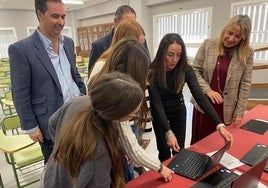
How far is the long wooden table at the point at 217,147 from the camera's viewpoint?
98 centimetres

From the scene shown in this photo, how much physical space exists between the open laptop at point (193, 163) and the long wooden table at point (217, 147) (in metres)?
0.04

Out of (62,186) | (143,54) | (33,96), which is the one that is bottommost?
(62,186)

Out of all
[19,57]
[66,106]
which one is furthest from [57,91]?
[66,106]

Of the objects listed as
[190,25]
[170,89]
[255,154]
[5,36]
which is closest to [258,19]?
[190,25]

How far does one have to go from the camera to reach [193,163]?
112 cm

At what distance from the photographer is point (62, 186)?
84 cm

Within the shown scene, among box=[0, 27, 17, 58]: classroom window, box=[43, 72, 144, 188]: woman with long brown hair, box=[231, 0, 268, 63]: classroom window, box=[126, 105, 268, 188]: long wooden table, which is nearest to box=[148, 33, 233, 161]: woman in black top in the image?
box=[126, 105, 268, 188]: long wooden table

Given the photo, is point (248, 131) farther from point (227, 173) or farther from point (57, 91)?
point (57, 91)

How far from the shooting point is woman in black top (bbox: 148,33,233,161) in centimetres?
138

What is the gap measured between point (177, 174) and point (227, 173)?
0.25 metres

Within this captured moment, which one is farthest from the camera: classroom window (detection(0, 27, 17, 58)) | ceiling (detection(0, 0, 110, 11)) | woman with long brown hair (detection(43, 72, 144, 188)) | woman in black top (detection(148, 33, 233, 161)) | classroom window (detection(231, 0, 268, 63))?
classroom window (detection(0, 27, 17, 58))

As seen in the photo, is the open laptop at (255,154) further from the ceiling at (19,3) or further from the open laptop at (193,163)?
the ceiling at (19,3)

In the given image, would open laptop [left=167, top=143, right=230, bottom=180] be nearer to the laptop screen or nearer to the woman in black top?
the laptop screen

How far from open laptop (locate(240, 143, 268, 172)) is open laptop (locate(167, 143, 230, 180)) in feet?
0.50
